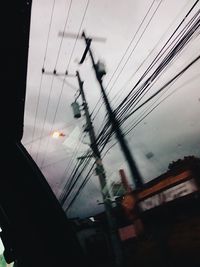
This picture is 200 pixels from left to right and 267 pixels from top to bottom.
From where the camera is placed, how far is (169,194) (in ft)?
31.6

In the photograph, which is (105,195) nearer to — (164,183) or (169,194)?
(164,183)

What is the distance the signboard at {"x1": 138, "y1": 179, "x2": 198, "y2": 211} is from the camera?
28.5ft

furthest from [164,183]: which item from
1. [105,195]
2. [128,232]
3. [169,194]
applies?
[128,232]

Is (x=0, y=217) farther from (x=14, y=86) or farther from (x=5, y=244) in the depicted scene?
(x=14, y=86)

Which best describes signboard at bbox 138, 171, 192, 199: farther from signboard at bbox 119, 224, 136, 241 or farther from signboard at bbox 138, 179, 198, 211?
signboard at bbox 119, 224, 136, 241

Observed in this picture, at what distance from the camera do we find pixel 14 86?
1.54 meters

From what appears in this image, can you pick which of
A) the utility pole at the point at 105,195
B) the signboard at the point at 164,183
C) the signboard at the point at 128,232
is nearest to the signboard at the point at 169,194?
the signboard at the point at 164,183

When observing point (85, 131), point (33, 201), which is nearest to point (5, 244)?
point (33, 201)

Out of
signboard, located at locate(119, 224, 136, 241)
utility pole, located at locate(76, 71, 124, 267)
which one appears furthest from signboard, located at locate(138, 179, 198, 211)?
utility pole, located at locate(76, 71, 124, 267)

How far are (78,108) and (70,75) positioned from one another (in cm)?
293

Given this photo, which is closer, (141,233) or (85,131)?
(141,233)

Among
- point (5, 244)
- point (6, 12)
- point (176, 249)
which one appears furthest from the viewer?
point (176, 249)

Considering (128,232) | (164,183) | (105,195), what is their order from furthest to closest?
1. (128,232)
2. (105,195)
3. (164,183)

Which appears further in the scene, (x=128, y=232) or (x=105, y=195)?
(x=128, y=232)
